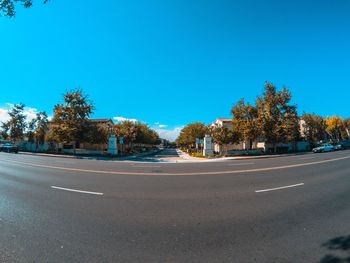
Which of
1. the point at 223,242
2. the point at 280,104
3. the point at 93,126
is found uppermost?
the point at 280,104

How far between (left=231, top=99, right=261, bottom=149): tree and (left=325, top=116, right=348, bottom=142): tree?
144 feet

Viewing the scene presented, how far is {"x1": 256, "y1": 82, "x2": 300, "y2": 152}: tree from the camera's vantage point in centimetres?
3519

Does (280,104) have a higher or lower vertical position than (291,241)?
higher

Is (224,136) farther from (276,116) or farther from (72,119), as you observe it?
(72,119)

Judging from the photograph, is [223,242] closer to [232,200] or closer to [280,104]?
[232,200]

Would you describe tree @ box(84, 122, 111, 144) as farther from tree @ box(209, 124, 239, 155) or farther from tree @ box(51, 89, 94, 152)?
tree @ box(209, 124, 239, 155)

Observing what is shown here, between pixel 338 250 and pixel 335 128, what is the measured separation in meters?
81.4

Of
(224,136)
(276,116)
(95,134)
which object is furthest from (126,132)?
(276,116)

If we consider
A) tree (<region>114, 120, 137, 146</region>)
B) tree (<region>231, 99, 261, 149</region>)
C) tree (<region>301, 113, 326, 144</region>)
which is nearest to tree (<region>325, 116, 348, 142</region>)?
tree (<region>301, 113, 326, 144</region>)

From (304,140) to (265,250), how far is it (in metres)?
57.0

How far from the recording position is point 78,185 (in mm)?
8531

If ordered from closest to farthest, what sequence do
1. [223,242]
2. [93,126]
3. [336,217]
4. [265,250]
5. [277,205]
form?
[265,250]
[223,242]
[336,217]
[277,205]
[93,126]

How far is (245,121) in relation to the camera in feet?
122


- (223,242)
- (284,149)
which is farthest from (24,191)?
(284,149)
